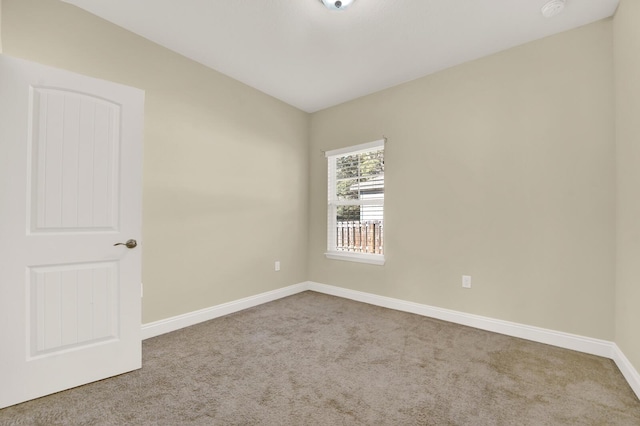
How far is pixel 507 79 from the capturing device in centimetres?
258

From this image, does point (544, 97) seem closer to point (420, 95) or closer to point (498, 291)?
point (420, 95)

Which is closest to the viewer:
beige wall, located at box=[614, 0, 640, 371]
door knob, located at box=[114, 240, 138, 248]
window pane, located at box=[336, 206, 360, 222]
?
beige wall, located at box=[614, 0, 640, 371]

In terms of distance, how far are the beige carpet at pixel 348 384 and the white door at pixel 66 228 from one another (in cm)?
23

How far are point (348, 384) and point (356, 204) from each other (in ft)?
7.53

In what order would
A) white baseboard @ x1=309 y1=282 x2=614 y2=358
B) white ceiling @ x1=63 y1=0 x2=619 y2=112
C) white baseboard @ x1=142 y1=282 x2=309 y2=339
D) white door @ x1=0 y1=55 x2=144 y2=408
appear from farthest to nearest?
1. white baseboard @ x1=142 y1=282 x2=309 y2=339
2. white baseboard @ x1=309 y1=282 x2=614 y2=358
3. white ceiling @ x1=63 y1=0 x2=619 y2=112
4. white door @ x1=0 y1=55 x2=144 y2=408

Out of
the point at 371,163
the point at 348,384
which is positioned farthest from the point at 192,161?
the point at 348,384

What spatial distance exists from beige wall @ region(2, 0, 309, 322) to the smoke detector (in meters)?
2.76

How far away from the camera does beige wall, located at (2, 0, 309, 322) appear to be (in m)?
2.13

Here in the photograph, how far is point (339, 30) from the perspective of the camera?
233cm

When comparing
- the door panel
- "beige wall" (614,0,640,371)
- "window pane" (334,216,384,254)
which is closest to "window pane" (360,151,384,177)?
"window pane" (334,216,384,254)

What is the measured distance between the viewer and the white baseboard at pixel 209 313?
2506mm

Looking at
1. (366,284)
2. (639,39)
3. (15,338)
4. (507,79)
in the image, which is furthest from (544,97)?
(15,338)

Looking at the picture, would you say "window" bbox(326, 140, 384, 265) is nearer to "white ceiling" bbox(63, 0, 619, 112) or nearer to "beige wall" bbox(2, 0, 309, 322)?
"beige wall" bbox(2, 0, 309, 322)

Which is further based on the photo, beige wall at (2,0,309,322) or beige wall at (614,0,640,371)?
beige wall at (2,0,309,322)
